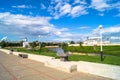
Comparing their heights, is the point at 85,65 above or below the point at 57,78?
above

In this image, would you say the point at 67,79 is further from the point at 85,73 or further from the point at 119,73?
the point at 119,73

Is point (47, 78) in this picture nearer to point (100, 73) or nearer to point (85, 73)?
point (85, 73)

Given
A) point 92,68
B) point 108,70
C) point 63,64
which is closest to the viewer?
point 108,70

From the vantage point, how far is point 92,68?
1038 centimetres

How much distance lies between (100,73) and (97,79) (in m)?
0.83

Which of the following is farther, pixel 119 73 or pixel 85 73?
pixel 85 73

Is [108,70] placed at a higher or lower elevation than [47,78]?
higher

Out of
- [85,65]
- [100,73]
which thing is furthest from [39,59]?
[100,73]

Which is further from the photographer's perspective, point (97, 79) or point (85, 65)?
point (85, 65)

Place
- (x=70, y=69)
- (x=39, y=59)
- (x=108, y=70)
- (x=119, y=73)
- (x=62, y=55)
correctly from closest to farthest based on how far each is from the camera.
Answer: (x=119, y=73) → (x=108, y=70) → (x=70, y=69) → (x=62, y=55) → (x=39, y=59)

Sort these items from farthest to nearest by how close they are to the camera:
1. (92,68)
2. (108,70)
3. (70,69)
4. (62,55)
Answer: (62,55)
(70,69)
(92,68)
(108,70)

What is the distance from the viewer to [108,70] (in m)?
9.35

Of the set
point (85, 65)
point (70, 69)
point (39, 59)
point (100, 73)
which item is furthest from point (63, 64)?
point (39, 59)

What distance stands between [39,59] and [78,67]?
341 inches
